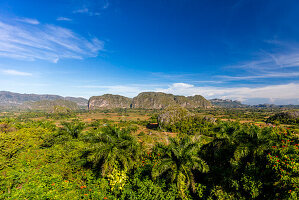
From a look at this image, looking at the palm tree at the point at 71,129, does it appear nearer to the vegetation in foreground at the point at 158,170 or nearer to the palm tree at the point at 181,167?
the vegetation in foreground at the point at 158,170

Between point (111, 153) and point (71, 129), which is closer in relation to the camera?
point (111, 153)

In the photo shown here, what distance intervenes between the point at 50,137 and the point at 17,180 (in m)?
8.47

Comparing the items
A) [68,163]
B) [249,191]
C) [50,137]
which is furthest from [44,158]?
[249,191]

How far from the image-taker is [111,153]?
8445 mm

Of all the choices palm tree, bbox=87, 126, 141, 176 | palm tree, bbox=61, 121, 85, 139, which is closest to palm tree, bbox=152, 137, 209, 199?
palm tree, bbox=87, 126, 141, 176

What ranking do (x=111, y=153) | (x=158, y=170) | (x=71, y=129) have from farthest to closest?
(x=71, y=129) < (x=111, y=153) < (x=158, y=170)

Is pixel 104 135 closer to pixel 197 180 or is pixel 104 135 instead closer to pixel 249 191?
pixel 197 180

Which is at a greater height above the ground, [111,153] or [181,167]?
[111,153]

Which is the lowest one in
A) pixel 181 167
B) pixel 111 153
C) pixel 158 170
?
pixel 158 170

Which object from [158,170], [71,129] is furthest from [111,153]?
[71,129]

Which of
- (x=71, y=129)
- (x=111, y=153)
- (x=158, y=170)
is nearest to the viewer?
(x=158, y=170)

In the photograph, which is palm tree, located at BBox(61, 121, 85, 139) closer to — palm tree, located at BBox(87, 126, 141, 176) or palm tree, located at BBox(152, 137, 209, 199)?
palm tree, located at BBox(87, 126, 141, 176)

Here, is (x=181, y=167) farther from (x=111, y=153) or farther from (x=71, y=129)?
(x=71, y=129)

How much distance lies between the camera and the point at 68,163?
29.8 ft
